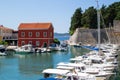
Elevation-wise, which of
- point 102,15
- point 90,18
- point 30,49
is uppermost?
point 102,15

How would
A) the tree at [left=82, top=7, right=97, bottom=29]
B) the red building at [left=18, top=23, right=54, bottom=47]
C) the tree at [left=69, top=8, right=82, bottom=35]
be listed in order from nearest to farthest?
the red building at [left=18, top=23, right=54, bottom=47]
the tree at [left=82, top=7, right=97, bottom=29]
the tree at [left=69, top=8, right=82, bottom=35]

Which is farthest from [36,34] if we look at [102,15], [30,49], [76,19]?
[76,19]

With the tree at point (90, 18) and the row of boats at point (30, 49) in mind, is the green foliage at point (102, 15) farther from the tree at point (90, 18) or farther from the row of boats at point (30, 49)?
the row of boats at point (30, 49)

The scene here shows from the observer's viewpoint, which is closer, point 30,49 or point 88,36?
point 30,49

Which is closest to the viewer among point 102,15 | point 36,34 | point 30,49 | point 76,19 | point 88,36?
point 30,49

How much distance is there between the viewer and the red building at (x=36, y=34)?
184 ft

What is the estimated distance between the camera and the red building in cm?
5603

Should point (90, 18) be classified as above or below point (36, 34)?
above

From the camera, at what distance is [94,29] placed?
76500 millimetres

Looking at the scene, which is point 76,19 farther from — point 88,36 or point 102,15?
point 102,15

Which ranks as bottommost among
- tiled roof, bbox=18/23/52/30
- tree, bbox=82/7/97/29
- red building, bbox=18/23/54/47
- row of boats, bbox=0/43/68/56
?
row of boats, bbox=0/43/68/56

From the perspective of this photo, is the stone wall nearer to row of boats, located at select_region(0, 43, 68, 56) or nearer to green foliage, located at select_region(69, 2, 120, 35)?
green foliage, located at select_region(69, 2, 120, 35)

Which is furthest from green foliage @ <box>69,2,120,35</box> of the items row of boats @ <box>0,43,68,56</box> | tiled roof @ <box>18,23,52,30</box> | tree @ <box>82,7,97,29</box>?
row of boats @ <box>0,43,68,56</box>

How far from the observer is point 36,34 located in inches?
2227
